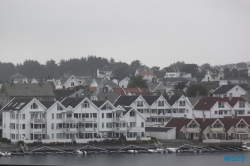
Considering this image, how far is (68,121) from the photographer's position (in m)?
73.0

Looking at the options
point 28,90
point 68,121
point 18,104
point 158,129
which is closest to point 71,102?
point 68,121

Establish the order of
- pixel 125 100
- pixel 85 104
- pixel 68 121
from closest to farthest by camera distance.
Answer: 1. pixel 68 121
2. pixel 85 104
3. pixel 125 100

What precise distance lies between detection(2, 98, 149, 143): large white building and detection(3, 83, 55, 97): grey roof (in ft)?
41.8

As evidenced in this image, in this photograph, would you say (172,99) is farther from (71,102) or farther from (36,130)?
(36,130)

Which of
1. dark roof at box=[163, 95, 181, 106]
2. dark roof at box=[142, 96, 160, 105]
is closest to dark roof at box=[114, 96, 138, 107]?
dark roof at box=[142, 96, 160, 105]

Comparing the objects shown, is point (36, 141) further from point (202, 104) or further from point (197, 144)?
point (202, 104)

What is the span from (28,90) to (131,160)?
87.1ft

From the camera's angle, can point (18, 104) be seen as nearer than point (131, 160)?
No

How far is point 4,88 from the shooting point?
8856 centimetres

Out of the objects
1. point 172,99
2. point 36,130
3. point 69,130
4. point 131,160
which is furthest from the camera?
point 172,99

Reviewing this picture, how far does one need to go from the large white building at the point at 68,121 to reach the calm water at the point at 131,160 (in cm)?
467

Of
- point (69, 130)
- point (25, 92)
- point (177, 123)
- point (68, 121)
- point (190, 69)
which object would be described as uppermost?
point (190, 69)

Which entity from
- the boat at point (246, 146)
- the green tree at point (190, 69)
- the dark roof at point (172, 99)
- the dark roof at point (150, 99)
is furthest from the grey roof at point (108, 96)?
the green tree at point (190, 69)

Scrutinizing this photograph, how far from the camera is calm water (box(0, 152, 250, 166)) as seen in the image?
6338 cm
